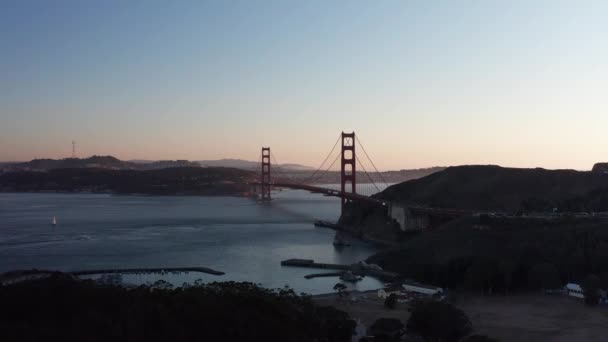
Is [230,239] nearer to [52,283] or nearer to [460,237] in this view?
[460,237]

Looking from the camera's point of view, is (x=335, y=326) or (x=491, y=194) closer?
(x=335, y=326)

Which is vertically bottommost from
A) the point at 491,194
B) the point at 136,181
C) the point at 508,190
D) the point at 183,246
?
the point at 183,246

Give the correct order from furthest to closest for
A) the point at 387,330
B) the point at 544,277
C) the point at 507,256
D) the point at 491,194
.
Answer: the point at 491,194, the point at 507,256, the point at 544,277, the point at 387,330

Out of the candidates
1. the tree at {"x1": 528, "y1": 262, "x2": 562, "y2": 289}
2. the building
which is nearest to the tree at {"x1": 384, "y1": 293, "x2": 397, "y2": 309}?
the tree at {"x1": 528, "y1": 262, "x2": 562, "y2": 289}

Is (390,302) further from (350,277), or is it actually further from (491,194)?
(491,194)

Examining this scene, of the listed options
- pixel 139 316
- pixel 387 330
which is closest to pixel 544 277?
pixel 387 330

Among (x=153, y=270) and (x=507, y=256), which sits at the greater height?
(x=507, y=256)

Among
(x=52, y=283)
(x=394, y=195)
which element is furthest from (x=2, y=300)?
(x=394, y=195)
